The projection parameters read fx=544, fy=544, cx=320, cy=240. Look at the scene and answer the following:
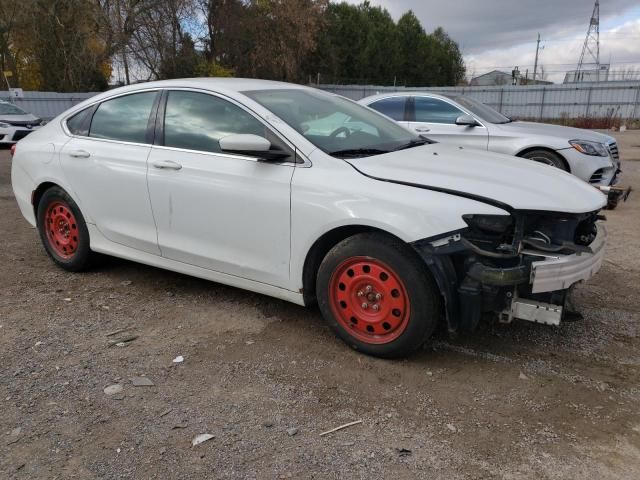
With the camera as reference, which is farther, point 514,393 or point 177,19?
point 177,19

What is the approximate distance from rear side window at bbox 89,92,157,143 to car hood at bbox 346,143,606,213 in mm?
1772

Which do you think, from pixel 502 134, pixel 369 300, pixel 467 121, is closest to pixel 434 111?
pixel 467 121

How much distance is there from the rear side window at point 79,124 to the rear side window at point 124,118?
77mm

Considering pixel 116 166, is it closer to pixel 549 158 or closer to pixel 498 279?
pixel 498 279

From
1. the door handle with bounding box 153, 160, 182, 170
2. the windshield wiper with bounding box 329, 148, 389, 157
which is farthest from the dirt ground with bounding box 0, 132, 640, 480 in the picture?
the windshield wiper with bounding box 329, 148, 389, 157

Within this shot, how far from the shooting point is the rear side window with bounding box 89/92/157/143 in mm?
4109

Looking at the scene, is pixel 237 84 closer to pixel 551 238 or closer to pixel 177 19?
pixel 551 238

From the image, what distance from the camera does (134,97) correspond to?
4246 mm

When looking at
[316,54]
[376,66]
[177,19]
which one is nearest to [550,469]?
[177,19]

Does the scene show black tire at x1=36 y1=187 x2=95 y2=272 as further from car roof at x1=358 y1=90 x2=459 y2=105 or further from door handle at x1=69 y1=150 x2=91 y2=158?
car roof at x1=358 y1=90 x2=459 y2=105

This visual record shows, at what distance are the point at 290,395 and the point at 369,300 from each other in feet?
2.34

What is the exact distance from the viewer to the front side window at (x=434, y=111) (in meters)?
8.05

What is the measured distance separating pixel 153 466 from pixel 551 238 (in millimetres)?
2391

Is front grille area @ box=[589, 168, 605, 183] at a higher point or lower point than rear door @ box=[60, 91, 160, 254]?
lower
